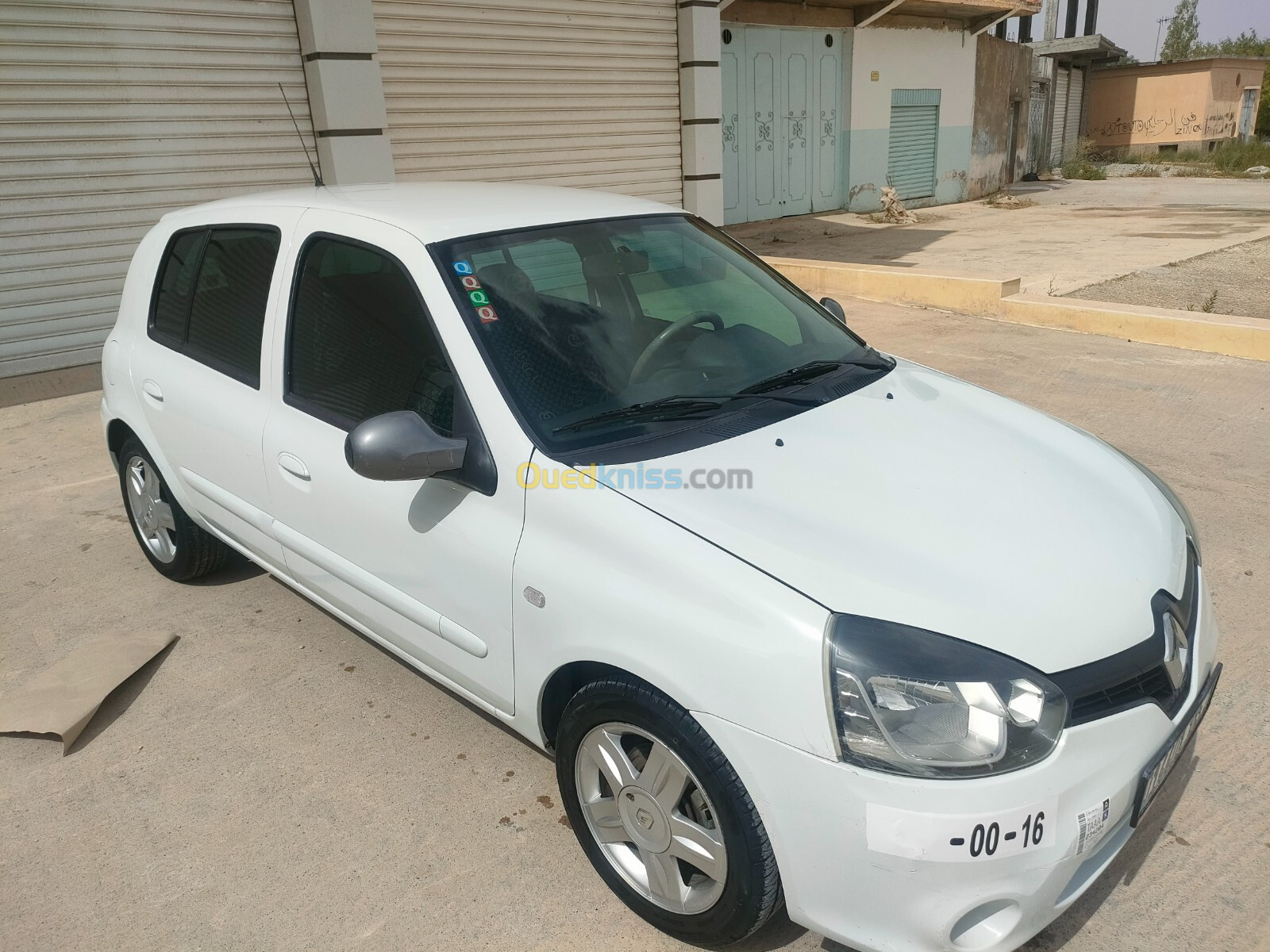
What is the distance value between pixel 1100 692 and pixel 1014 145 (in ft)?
87.2

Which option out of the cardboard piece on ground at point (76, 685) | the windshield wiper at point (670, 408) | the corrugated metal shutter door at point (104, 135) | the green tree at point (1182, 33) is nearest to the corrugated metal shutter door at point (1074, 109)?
the corrugated metal shutter door at point (104, 135)

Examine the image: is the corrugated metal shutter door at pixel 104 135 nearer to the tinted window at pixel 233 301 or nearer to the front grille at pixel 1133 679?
the tinted window at pixel 233 301

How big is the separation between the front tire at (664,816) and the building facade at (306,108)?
22.5 feet

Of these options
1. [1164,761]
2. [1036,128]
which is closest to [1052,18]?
[1036,128]

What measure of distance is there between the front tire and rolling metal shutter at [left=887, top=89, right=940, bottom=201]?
18956 millimetres

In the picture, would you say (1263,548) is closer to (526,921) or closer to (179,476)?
(526,921)

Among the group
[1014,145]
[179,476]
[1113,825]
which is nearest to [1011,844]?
[1113,825]

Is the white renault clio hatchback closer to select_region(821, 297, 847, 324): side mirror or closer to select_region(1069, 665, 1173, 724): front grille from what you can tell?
select_region(1069, 665, 1173, 724): front grille

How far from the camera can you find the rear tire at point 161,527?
3.87m

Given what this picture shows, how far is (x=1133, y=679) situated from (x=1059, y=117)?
112 feet

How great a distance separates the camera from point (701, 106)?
11.9 metres

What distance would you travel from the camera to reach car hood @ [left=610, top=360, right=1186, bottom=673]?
1868 millimetres

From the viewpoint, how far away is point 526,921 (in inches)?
90.2

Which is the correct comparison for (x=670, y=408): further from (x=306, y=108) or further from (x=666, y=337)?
(x=306, y=108)
